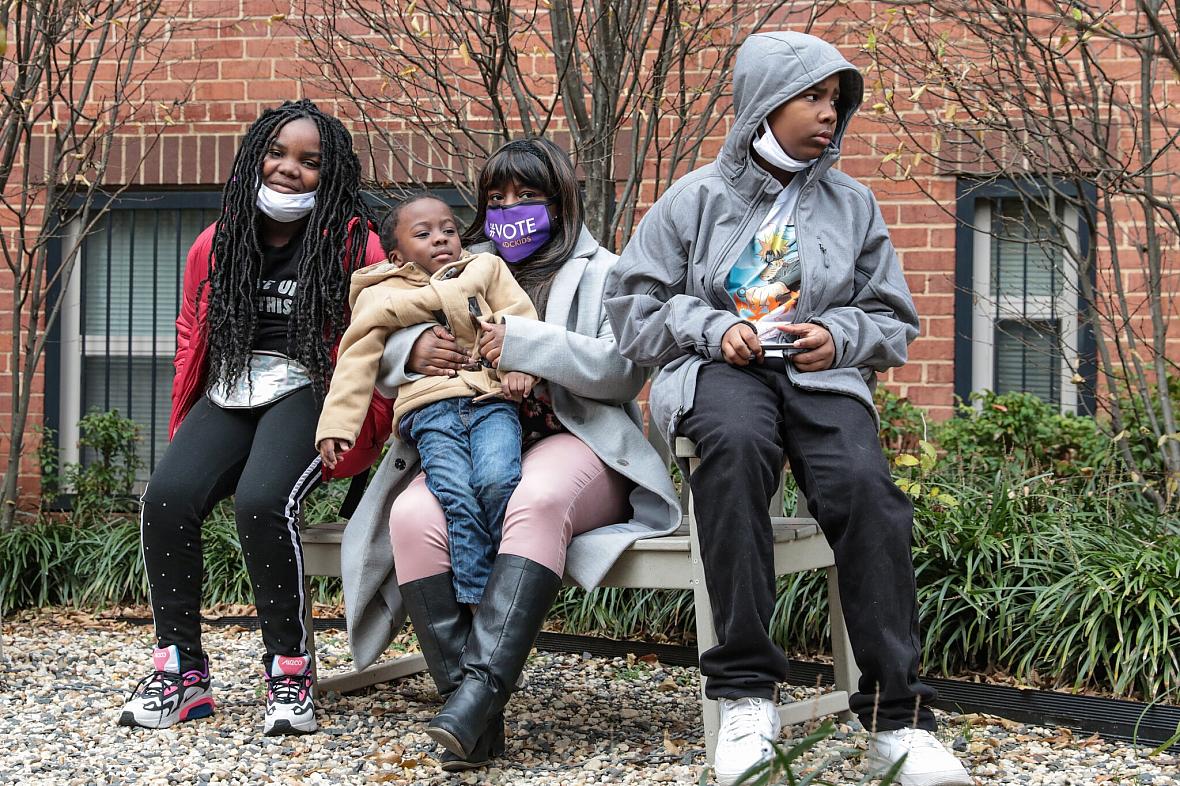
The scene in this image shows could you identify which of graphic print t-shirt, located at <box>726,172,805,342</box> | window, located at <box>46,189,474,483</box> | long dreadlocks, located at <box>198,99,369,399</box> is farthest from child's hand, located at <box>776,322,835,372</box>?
window, located at <box>46,189,474,483</box>

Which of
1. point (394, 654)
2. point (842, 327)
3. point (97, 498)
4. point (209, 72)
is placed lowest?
point (394, 654)

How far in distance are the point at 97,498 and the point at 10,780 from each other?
2999mm

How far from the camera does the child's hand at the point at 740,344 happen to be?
2.90 meters

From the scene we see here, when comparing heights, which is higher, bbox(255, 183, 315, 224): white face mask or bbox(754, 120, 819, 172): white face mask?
bbox(754, 120, 819, 172): white face mask

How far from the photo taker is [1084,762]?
10.2ft

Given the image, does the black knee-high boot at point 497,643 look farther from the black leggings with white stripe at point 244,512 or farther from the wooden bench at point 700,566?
the black leggings with white stripe at point 244,512

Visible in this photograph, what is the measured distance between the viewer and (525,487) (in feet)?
9.71

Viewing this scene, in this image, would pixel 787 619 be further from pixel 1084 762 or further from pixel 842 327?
pixel 842 327

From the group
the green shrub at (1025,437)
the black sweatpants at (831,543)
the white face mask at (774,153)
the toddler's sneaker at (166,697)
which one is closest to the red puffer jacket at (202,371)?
the toddler's sneaker at (166,697)

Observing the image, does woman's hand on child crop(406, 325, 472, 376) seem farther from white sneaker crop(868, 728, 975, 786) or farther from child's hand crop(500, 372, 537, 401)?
white sneaker crop(868, 728, 975, 786)

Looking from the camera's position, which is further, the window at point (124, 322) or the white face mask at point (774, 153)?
the window at point (124, 322)

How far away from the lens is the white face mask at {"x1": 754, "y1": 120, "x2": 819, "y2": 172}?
307 centimetres

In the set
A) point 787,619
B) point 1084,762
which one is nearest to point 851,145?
point 787,619

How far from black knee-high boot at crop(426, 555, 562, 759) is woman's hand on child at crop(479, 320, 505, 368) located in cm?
56
